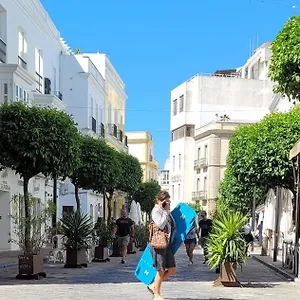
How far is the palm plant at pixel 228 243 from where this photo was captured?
1234 centimetres

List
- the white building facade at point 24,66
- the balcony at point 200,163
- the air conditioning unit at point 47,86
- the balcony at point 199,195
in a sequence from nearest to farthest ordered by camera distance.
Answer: the white building facade at point 24,66 → the air conditioning unit at point 47,86 → the balcony at point 200,163 → the balcony at point 199,195

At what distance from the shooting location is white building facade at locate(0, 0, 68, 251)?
25.3 metres

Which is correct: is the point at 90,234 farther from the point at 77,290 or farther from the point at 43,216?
the point at 77,290

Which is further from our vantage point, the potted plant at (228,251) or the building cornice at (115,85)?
the building cornice at (115,85)

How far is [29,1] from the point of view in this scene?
2994cm

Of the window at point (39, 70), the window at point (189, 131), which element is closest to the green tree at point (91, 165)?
the window at point (39, 70)

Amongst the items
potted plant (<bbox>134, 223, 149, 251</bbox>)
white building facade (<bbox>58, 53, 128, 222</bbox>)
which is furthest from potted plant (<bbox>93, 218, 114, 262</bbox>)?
white building facade (<bbox>58, 53, 128, 222</bbox>)

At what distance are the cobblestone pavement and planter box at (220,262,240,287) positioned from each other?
0.76ft

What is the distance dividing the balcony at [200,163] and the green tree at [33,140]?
47.0 m

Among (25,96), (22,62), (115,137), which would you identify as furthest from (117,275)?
(115,137)

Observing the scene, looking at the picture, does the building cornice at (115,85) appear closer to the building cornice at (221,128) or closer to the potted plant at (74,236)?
the building cornice at (221,128)

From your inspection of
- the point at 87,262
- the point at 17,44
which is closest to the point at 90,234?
the point at 87,262

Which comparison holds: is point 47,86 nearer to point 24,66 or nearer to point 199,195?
point 24,66

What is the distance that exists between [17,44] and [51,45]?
9014 millimetres
